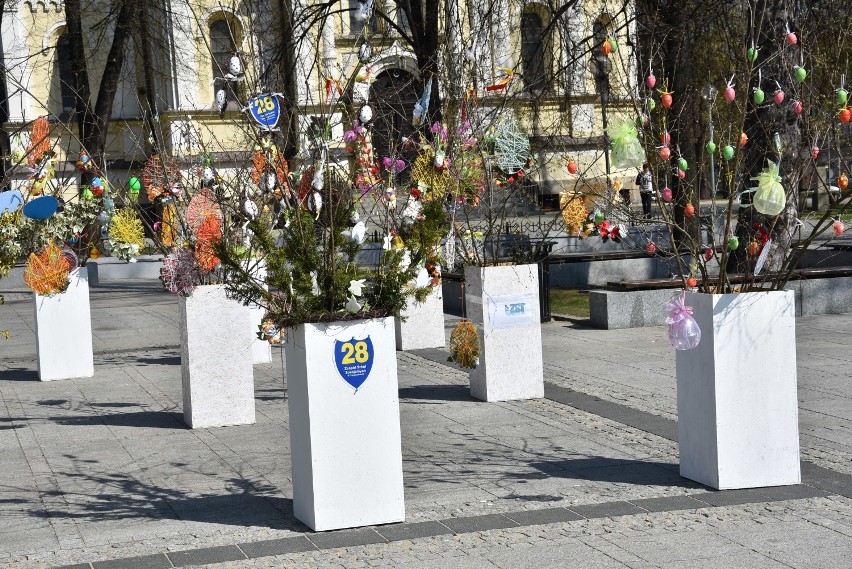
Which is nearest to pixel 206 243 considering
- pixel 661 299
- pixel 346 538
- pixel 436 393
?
pixel 436 393

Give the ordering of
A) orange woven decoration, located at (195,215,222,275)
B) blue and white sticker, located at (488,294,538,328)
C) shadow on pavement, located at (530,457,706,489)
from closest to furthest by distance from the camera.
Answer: shadow on pavement, located at (530,457,706,489)
orange woven decoration, located at (195,215,222,275)
blue and white sticker, located at (488,294,538,328)

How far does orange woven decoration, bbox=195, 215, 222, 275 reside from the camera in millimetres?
9805

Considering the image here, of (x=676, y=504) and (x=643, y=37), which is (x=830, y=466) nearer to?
→ (x=676, y=504)

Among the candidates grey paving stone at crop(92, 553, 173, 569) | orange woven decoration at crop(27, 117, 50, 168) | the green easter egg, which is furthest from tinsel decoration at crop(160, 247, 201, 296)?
the green easter egg

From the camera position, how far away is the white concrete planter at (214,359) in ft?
34.1

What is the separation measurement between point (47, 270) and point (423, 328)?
465cm

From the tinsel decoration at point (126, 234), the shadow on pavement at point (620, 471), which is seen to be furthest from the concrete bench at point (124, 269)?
the shadow on pavement at point (620, 471)

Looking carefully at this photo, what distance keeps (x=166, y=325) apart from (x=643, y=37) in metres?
A: 8.94

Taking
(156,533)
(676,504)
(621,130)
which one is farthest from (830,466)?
(156,533)

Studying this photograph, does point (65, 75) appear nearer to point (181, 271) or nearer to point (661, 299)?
point (661, 299)

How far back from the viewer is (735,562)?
6.07 meters

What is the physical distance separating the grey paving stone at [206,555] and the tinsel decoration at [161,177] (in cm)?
520

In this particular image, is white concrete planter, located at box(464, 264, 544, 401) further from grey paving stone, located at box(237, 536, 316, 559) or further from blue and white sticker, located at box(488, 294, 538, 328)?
grey paving stone, located at box(237, 536, 316, 559)

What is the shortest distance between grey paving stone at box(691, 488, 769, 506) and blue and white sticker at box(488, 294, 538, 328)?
4.18 m
